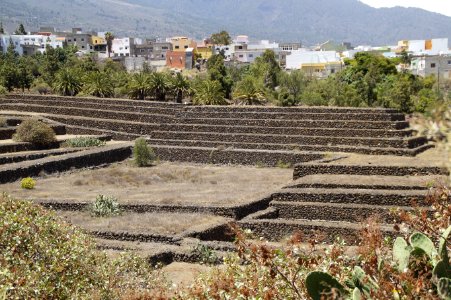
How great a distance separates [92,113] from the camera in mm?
39938

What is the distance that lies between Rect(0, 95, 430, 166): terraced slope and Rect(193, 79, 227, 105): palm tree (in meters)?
2.58

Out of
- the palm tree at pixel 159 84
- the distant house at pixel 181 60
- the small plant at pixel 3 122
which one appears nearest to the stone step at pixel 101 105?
the palm tree at pixel 159 84

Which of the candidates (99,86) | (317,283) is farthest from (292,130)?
(317,283)

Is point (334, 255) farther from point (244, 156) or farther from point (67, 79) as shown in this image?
point (67, 79)

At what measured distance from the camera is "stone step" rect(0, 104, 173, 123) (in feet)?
123

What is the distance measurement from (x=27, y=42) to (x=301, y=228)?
346 ft

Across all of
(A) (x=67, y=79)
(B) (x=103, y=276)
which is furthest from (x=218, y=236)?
(A) (x=67, y=79)

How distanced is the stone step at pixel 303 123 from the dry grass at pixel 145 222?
44.2ft

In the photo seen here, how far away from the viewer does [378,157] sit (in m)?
24.9

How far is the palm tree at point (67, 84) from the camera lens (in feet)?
153

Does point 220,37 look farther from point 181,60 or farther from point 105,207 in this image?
point 105,207

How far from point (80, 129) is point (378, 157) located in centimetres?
Answer: 1993

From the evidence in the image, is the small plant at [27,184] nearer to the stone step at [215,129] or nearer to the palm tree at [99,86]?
the stone step at [215,129]

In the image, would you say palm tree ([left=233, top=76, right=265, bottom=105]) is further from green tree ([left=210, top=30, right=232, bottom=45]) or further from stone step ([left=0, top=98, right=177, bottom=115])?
green tree ([left=210, top=30, right=232, bottom=45])
